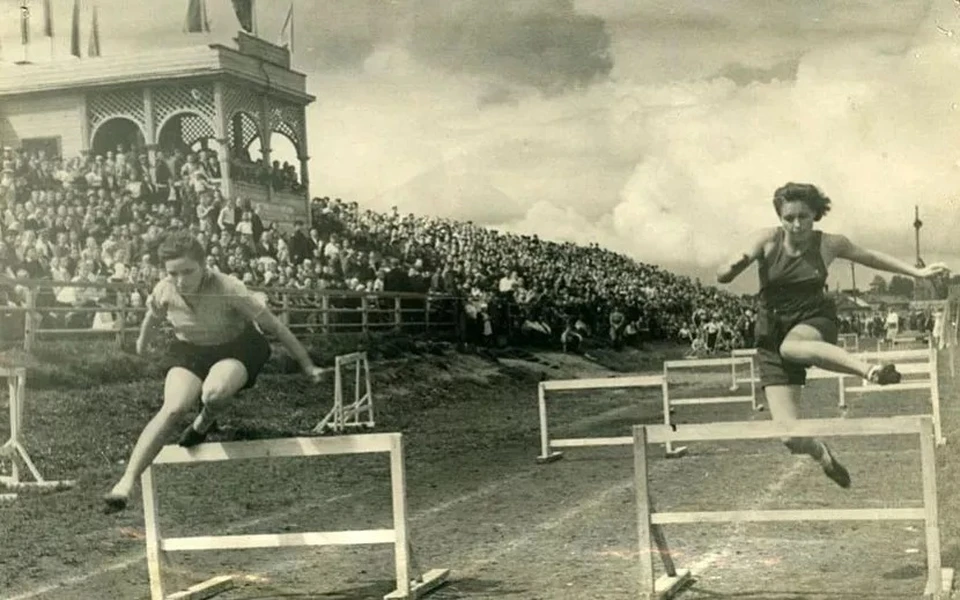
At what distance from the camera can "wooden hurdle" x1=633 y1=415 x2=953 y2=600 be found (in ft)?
18.6

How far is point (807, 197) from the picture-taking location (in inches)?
262

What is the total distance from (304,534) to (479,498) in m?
2.06

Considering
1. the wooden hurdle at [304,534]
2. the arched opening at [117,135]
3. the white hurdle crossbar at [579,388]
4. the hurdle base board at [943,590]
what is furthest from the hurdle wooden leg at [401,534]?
the arched opening at [117,135]

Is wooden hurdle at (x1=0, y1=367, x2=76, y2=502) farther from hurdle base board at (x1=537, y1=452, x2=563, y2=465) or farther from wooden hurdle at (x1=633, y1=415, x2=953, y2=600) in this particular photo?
wooden hurdle at (x1=633, y1=415, x2=953, y2=600)

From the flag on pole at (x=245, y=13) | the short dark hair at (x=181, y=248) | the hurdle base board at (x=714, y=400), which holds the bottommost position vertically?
the hurdle base board at (x=714, y=400)

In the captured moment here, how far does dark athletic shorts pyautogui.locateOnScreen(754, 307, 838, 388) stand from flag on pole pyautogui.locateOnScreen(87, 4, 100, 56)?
175 inches

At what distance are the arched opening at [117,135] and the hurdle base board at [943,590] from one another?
535 centimetres

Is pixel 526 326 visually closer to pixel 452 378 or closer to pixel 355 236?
pixel 452 378

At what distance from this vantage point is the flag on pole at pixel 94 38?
7902 millimetres

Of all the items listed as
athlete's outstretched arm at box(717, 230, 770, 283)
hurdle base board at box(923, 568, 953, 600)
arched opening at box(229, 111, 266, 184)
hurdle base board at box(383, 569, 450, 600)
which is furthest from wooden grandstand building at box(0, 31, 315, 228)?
hurdle base board at box(923, 568, 953, 600)

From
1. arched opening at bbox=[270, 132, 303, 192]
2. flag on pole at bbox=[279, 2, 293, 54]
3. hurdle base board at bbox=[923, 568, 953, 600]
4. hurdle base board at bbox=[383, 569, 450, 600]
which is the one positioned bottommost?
hurdle base board at bbox=[383, 569, 450, 600]

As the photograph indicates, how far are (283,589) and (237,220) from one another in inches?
92.7

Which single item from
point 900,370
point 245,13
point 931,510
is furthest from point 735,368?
point 245,13

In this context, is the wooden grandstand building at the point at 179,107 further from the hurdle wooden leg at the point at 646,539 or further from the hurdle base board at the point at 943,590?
the hurdle base board at the point at 943,590
